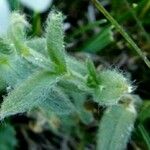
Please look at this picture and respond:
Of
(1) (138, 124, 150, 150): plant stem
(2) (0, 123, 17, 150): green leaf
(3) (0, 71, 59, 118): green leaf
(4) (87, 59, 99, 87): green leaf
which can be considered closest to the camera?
(3) (0, 71, 59, 118): green leaf

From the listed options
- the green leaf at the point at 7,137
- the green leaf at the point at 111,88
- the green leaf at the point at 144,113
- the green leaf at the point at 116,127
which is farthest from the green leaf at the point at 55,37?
the green leaf at the point at 7,137

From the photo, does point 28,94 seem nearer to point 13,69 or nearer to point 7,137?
point 13,69

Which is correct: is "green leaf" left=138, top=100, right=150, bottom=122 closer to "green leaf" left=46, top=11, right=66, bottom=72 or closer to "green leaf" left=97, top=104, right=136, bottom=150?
"green leaf" left=97, top=104, right=136, bottom=150

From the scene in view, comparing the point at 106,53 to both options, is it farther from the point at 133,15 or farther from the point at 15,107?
the point at 15,107

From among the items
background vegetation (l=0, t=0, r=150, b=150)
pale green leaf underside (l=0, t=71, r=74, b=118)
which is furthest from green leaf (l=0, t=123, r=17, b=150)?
pale green leaf underside (l=0, t=71, r=74, b=118)

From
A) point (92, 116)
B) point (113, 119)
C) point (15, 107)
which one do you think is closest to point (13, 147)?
point (92, 116)

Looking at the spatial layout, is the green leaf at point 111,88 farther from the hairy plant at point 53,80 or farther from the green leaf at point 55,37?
the green leaf at point 55,37

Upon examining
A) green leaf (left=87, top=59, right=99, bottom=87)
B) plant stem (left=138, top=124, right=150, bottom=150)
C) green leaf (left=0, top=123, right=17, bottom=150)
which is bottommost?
plant stem (left=138, top=124, right=150, bottom=150)
